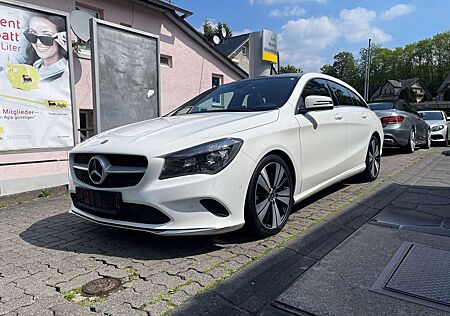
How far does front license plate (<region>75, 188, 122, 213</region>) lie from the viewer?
278 cm

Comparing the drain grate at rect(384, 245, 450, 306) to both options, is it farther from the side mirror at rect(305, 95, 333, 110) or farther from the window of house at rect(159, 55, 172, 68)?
the window of house at rect(159, 55, 172, 68)

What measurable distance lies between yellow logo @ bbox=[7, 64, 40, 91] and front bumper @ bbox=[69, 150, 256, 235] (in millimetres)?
3469

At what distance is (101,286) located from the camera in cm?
240

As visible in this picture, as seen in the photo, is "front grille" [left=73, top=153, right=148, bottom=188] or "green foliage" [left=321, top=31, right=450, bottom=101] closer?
"front grille" [left=73, top=153, right=148, bottom=188]

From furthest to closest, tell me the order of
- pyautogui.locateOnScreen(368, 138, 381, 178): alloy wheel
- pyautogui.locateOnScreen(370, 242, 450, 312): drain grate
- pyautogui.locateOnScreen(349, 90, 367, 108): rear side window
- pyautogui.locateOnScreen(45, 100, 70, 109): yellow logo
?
pyautogui.locateOnScreen(368, 138, 381, 178): alloy wheel < pyautogui.locateOnScreen(45, 100, 70, 109): yellow logo < pyautogui.locateOnScreen(349, 90, 367, 108): rear side window < pyautogui.locateOnScreen(370, 242, 450, 312): drain grate

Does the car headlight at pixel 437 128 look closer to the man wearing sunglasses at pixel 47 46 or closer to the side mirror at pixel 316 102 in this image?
the side mirror at pixel 316 102

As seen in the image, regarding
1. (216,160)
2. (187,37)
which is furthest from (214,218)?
(187,37)

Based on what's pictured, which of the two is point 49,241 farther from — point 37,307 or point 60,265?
point 37,307

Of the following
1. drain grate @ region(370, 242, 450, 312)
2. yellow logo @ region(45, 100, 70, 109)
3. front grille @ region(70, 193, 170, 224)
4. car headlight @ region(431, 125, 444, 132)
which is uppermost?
yellow logo @ region(45, 100, 70, 109)

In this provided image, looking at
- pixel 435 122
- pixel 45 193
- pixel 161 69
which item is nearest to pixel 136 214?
pixel 45 193

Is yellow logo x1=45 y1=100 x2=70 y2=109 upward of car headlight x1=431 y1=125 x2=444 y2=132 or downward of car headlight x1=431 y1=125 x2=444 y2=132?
upward

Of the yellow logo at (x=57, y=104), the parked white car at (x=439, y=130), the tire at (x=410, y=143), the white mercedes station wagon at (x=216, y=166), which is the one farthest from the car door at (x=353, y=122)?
the parked white car at (x=439, y=130)

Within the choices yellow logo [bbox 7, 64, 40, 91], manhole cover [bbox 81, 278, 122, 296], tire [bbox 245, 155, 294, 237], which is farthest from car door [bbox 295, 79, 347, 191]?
yellow logo [bbox 7, 64, 40, 91]

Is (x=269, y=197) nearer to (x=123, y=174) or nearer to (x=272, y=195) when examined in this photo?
(x=272, y=195)
